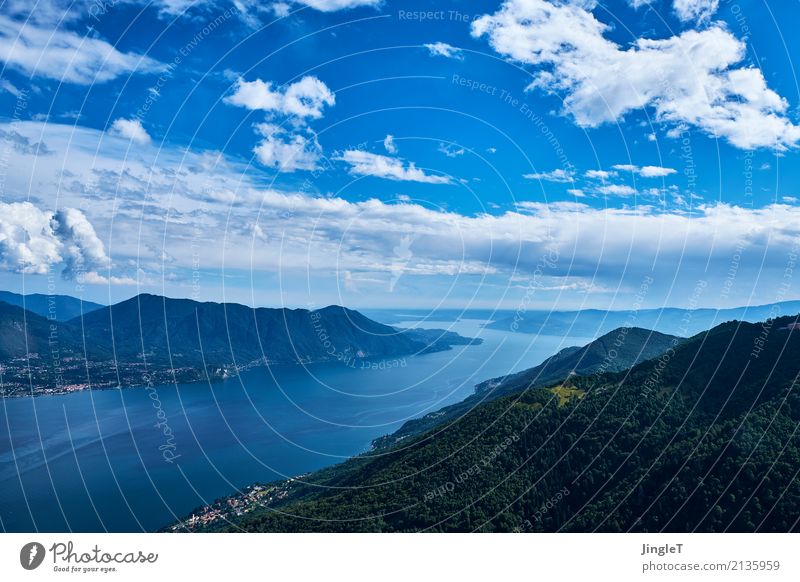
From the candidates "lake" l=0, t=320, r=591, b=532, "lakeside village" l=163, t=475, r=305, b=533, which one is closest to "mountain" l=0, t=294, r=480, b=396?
"lake" l=0, t=320, r=591, b=532

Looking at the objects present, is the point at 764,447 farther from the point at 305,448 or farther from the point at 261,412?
the point at 261,412

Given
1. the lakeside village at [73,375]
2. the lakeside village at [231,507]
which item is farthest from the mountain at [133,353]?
the lakeside village at [231,507]

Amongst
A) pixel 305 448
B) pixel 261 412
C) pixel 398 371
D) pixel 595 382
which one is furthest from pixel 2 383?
pixel 595 382

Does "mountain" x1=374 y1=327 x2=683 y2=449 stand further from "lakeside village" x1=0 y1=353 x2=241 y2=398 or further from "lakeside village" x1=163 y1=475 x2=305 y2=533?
"lakeside village" x1=0 y1=353 x2=241 y2=398

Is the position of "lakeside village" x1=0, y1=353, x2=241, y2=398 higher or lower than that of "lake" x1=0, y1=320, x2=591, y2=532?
higher

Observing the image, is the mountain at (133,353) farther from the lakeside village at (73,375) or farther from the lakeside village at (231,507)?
the lakeside village at (231,507)

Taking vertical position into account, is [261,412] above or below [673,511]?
below

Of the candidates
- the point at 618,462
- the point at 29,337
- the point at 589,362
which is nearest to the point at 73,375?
the point at 29,337
